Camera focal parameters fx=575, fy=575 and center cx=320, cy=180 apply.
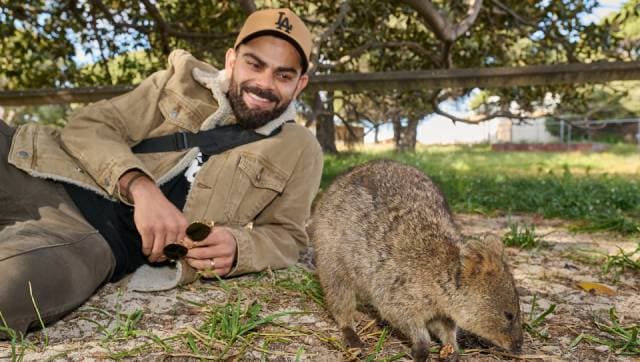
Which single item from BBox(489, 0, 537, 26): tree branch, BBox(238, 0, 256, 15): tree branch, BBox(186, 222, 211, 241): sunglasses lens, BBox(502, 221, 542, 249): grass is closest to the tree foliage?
BBox(489, 0, 537, 26): tree branch

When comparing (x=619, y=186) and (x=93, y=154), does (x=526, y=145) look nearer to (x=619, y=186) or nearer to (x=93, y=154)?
(x=619, y=186)

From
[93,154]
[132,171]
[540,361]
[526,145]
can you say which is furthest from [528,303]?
[526,145]

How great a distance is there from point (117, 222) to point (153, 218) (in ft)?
1.67

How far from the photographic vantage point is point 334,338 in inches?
103

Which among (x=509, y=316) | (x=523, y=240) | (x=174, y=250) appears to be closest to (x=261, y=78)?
(x=174, y=250)

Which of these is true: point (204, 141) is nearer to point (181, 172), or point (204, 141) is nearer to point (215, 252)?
point (181, 172)

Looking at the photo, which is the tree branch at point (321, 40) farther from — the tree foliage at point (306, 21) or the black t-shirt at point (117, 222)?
the black t-shirt at point (117, 222)

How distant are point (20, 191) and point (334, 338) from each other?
1916 mm

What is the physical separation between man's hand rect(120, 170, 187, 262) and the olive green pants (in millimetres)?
252

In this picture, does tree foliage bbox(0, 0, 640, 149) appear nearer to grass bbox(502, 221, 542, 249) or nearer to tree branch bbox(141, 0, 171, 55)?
tree branch bbox(141, 0, 171, 55)

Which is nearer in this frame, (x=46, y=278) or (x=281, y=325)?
(x=46, y=278)

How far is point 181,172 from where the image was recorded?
3.47 metres

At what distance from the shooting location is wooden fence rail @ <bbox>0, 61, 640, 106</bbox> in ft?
17.3

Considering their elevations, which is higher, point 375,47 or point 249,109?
point 375,47
